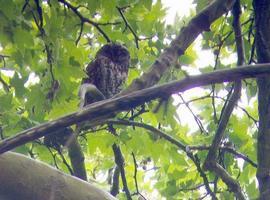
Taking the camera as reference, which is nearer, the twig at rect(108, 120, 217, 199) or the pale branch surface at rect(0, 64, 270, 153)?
the pale branch surface at rect(0, 64, 270, 153)

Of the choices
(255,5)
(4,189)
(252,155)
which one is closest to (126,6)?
(255,5)

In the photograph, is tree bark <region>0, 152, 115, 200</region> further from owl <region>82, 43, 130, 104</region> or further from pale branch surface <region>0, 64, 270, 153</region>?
owl <region>82, 43, 130, 104</region>

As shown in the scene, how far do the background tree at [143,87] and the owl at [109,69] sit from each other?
10 cm

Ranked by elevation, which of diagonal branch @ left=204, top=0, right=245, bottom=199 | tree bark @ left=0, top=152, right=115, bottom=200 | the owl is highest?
the owl

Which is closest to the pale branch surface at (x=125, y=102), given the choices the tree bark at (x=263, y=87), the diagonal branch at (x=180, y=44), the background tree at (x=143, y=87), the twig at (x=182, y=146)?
the background tree at (x=143, y=87)

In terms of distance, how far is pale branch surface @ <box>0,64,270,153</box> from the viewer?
30.6 inches

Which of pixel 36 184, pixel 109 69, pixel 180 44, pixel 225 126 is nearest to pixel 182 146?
pixel 225 126

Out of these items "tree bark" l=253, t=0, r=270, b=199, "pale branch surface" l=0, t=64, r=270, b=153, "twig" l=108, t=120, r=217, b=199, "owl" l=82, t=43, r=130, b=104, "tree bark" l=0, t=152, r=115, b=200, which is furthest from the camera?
"owl" l=82, t=43, r=130, b=104

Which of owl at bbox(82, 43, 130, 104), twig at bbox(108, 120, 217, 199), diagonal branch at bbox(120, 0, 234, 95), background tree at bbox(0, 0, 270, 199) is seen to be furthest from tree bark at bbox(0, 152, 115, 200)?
owl at bbox(82, 43, 130, 104)

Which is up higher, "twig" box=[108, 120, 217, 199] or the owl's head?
the owl's head

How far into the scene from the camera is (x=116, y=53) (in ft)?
6.79

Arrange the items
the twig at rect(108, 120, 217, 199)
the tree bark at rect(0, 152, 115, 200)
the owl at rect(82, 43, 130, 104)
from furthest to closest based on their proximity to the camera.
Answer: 1. the owl at rect(82, 43, 130, 104)
2. the twig at rect(108, 120, 217, 199)
3. the tree bark at rect(0, 152, 115, 200)

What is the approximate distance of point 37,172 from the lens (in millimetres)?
1021

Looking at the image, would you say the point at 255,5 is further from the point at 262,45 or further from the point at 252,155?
the point at 252,155
